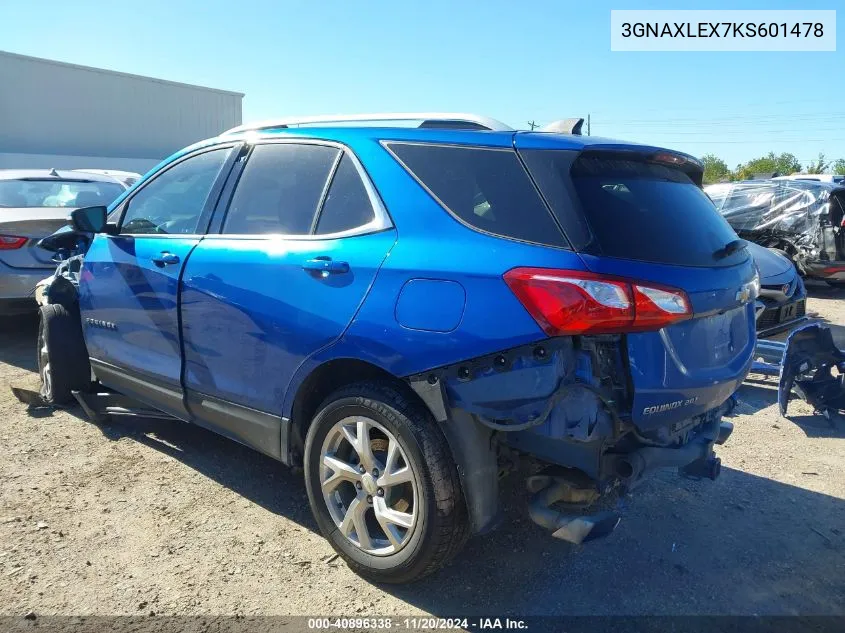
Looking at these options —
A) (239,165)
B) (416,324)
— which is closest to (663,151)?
(416,324)

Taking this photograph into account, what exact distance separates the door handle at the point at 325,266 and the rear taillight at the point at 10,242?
450 centimetres

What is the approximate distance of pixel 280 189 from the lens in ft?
10.3

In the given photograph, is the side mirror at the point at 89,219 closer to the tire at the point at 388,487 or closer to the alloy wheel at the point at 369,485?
the tire at the point at 388,487

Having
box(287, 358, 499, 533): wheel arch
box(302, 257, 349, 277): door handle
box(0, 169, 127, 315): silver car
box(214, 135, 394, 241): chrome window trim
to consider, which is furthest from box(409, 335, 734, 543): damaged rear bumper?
box(0, 169, 127, 315): silver car

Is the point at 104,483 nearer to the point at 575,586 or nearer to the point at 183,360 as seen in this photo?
the point at 183,360

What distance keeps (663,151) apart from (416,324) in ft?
4.31

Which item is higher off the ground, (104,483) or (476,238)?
(476,238)

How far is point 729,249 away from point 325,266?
5.65ft

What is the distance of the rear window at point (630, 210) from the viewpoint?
7.54 ft

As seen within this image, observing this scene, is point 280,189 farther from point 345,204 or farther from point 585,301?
point 585,301

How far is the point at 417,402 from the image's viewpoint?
2.53 m

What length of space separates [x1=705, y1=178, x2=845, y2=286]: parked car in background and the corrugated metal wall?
81.4 ft

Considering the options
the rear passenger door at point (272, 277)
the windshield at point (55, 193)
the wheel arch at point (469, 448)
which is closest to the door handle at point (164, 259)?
the rear passenger door at point (272, 277)

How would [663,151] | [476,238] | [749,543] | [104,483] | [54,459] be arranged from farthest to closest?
[54,459] < [104,483] < [749,543] < [663,151] < [476,238]
